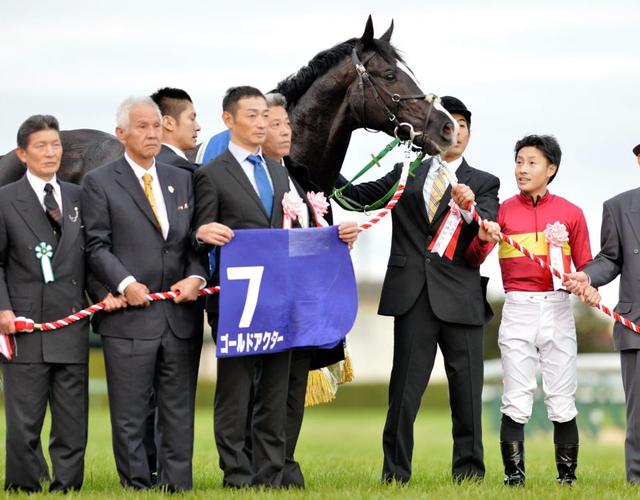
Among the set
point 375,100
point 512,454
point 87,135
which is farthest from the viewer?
point 87,135

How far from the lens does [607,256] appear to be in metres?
7.34

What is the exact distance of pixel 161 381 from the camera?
6387 mm

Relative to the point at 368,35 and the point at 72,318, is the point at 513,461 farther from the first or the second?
the point at 368,35

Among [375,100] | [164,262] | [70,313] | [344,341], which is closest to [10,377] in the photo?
[70,313]

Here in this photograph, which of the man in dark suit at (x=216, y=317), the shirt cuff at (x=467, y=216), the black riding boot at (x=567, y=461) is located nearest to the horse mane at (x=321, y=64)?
the shirt cuff at (x=467, y=216)

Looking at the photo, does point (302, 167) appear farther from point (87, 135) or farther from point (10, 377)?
point (87, 135)

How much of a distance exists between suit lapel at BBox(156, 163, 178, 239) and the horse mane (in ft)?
6.37

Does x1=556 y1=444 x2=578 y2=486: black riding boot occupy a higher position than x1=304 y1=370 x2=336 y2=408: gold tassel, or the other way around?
x1=304 y1=370 x2=336 y2=408: gold tassel

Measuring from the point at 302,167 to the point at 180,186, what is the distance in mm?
1207

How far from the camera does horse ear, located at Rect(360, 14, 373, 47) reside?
8062 mm

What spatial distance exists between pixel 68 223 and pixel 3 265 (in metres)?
0.44

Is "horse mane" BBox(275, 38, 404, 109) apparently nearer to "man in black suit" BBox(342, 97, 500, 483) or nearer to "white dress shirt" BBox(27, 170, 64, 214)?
"man in black suit" BBox(342, 97, 500, 483)

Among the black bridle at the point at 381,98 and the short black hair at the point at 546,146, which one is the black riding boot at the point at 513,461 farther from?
the black bridle at the point at 381,98

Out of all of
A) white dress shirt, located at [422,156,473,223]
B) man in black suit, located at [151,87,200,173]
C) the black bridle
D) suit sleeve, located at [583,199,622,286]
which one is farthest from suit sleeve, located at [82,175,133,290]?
suit sleeve, located at [583,199,622,286]
